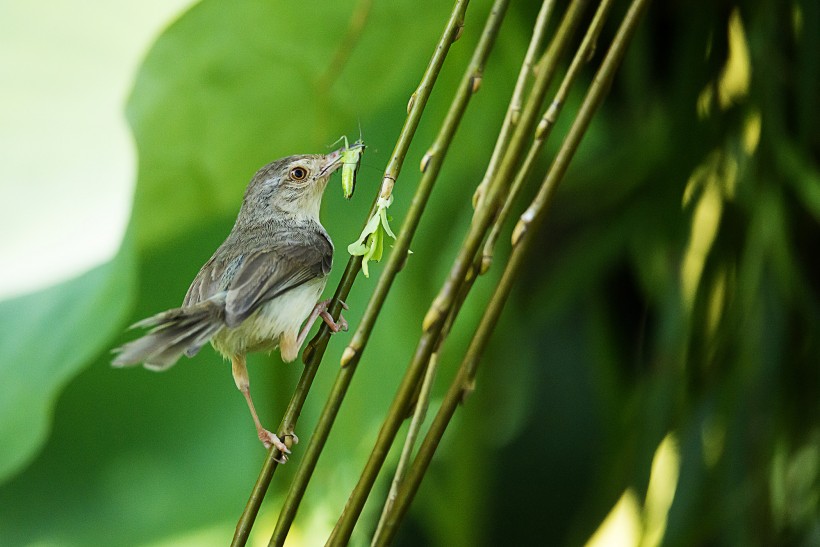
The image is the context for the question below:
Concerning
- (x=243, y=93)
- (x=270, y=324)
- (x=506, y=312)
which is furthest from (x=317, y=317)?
(x=506, y=312)

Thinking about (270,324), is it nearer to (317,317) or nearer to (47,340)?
(317,317)

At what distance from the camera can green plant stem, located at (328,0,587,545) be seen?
28cm

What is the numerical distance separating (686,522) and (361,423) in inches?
9.1

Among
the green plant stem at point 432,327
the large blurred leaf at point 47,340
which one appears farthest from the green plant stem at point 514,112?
the large blurred leaf at point 47,340

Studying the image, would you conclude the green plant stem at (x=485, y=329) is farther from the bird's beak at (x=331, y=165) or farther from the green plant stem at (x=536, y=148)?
the bird's beak at (x=331, y=165)

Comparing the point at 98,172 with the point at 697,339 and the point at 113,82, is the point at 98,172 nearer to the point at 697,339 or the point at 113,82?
the point at 113,82

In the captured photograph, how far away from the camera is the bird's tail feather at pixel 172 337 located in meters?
0.28

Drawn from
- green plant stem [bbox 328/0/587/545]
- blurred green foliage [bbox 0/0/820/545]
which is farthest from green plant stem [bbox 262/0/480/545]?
blurred green foliage [bbox 0/0/820/545]

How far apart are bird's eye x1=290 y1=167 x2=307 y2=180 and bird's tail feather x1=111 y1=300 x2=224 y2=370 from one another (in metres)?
0.10

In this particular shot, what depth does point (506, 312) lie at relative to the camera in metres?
0.66

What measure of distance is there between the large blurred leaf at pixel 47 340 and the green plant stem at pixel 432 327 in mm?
214

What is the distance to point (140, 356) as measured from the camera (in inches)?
11.0

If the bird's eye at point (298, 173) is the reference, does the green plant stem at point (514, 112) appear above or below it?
above

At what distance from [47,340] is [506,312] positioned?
33cm
